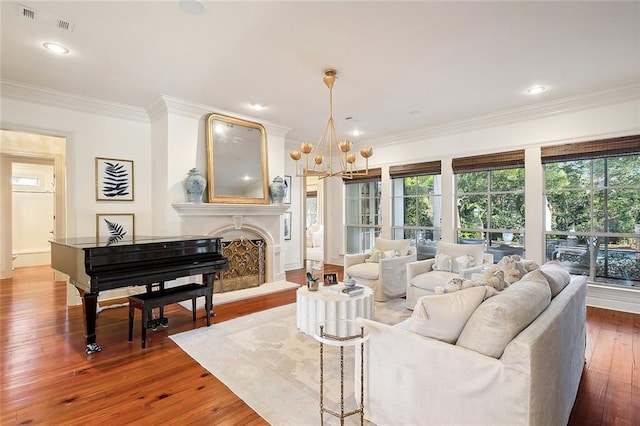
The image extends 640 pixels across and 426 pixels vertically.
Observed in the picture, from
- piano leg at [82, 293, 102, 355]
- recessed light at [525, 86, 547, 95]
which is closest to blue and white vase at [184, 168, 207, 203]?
piano leg at [82, 293, 102, 355]

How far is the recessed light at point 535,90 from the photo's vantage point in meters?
3.96

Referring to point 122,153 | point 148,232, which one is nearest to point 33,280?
point 148,232

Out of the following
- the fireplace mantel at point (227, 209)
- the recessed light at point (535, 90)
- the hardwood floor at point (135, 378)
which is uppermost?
the recessed light at point (535, 90)

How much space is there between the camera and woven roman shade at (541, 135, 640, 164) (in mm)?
3995

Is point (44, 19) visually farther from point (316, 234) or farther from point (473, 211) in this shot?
point (316, 234)

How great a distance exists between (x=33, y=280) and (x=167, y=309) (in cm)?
371

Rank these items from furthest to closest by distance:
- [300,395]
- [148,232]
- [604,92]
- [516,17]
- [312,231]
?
[312,231]
[148,232]
[604,92]
[516,17]
[300,395]

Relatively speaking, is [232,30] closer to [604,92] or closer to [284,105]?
[284,105]

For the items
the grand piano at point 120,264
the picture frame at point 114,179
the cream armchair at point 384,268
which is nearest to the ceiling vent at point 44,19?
the grand piano at point 120,264

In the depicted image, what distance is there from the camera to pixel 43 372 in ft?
8.55

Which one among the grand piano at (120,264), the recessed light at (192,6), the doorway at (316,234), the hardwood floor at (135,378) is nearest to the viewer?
the hardwood floor at (135,378)

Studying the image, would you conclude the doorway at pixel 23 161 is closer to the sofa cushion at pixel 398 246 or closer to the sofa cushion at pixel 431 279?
the sofa cushion at pixel 398 246

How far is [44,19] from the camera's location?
2611mm

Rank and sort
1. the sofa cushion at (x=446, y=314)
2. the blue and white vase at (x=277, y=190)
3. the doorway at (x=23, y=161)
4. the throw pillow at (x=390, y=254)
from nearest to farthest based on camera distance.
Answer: the sofa cushion at (x=446, y=314)
the throw pillow at (x=390, y=254)
the doorway at (x=23, y=161)
the blue and white vase at (x=277, y=190)
